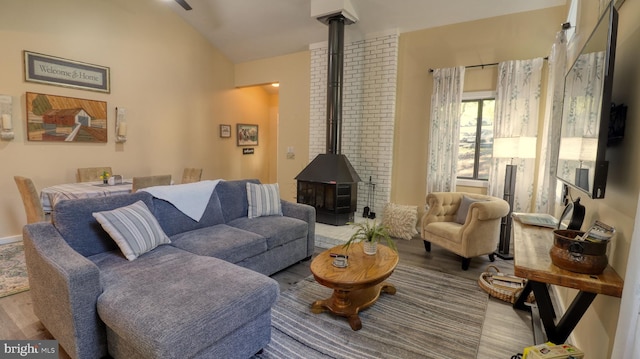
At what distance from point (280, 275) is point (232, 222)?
0.75 meters

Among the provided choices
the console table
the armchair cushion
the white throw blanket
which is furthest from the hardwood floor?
the white throw blanket

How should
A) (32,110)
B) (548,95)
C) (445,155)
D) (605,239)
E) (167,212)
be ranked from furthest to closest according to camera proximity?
(445,155) < (32,110) < (548,95) < (167,212) < (605,239)

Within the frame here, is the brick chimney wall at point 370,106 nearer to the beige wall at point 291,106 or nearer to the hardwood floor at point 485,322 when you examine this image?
the beige wall at point 291,106

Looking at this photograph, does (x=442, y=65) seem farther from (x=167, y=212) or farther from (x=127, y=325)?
(x=127, y=325)

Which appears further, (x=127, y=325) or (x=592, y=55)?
(x=592, y=55)

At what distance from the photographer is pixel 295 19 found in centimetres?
491

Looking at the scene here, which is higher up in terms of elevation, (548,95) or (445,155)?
(548,95)

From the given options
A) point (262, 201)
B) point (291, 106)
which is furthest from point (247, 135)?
point (262, 201)

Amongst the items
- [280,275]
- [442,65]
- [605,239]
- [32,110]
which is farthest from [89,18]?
[605,239]

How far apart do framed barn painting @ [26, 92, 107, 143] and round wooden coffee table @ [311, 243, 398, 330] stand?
13.3ft

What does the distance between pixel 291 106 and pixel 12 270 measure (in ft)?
14.3

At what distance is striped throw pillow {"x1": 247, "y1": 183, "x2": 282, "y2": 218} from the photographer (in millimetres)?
3445

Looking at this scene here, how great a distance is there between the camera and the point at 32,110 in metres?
3.92

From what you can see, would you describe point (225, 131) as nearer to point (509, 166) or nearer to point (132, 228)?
point (132, 228)
